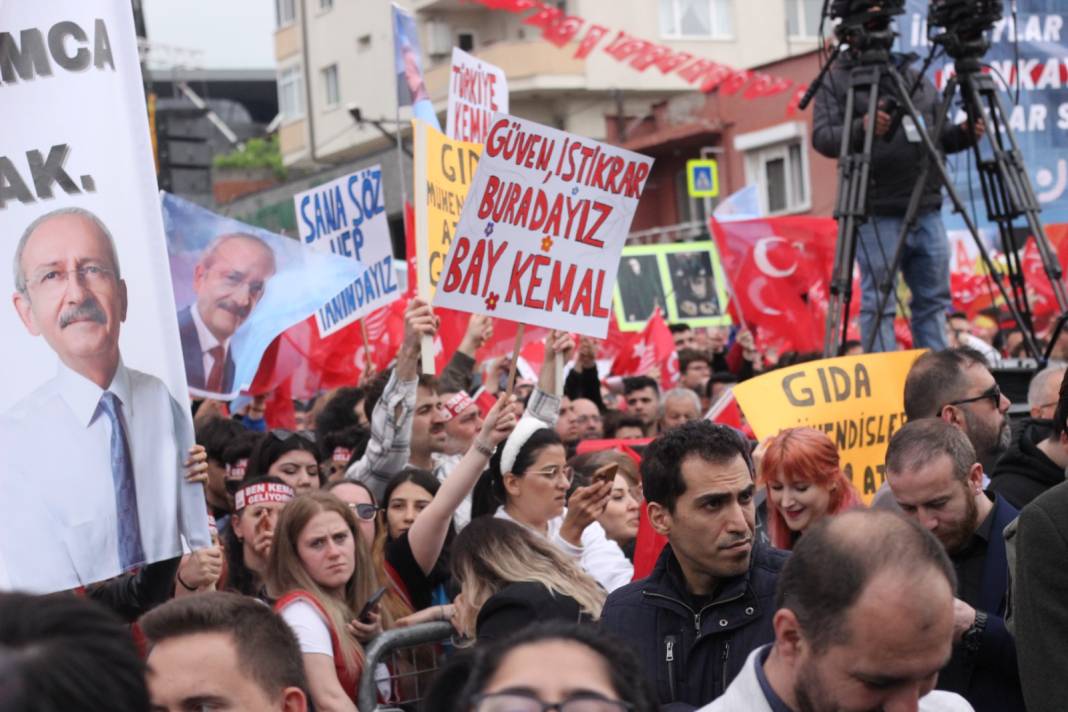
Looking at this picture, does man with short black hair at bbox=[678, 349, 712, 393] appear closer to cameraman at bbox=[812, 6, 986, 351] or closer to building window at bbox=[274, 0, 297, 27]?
cameraman at bbox=[812, 6, 986, 351]

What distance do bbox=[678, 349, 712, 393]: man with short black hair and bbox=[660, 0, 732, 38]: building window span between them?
2832 centimetres

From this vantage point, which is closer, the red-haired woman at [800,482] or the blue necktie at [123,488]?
the blue necktie at [123,488]

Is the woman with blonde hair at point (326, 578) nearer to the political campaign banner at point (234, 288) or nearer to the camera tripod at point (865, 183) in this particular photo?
the camera tripod at point (865, 183)

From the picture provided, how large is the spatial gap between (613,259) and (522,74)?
32049mm

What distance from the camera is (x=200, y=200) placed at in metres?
39.2

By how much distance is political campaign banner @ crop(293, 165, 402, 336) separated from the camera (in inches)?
413

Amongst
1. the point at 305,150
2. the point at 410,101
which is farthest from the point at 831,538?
the point at 305,150

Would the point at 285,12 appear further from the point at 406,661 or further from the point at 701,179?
the point at 406,661

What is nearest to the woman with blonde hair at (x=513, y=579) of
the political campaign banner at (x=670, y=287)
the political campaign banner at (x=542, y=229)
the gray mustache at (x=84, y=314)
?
the gray mustache at (x=84, y=314)

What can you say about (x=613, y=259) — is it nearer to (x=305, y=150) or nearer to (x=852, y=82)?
(x=852, y=82)

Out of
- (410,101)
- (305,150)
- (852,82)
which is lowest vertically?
(305,150)

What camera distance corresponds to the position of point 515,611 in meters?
4.75

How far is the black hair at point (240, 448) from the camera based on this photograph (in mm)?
7566

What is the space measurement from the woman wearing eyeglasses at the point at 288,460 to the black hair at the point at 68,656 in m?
5.01
